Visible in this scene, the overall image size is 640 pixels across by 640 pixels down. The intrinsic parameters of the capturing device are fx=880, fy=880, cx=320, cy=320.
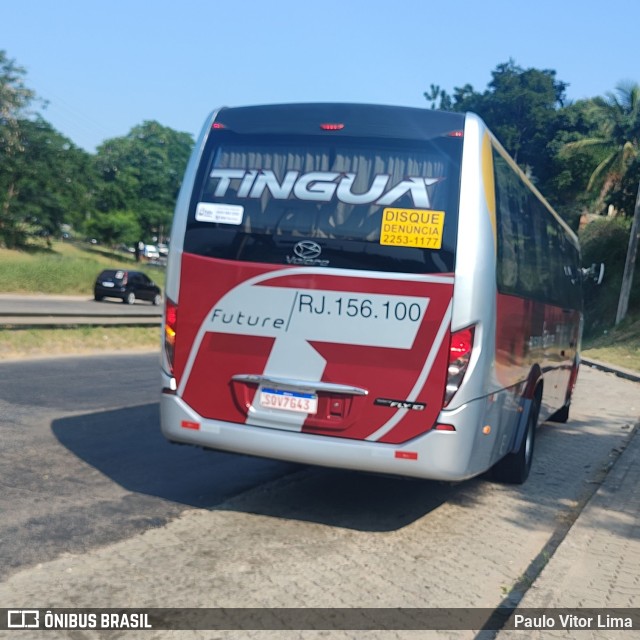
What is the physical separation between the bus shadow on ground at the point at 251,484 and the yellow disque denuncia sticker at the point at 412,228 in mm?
1688

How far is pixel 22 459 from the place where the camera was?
8.02m

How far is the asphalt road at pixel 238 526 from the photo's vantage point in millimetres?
5082

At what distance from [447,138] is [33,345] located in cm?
1282

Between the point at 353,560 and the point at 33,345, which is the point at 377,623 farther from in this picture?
the point at 33,345

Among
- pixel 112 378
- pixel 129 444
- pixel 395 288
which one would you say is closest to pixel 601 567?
pixel 395 288

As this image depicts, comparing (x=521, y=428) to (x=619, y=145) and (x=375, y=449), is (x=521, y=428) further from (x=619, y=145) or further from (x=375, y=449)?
(x=619, y=145)

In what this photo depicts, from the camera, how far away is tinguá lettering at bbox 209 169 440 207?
6.27m

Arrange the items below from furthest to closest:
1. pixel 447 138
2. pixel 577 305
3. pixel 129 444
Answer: pixel 577 305 < pixel 129 444 < pixel 447 138

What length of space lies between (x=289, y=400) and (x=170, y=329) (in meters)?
1.13

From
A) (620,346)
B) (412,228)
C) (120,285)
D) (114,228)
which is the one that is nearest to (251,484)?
(412,228)

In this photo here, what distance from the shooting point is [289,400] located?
6.32 meters

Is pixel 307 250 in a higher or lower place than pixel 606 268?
lower

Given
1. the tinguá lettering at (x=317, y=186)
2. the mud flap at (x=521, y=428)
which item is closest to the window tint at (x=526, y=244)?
the tinguá lettering at (x=317, y=186)

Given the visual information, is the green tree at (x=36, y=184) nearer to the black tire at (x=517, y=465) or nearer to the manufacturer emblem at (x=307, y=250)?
the black tire at (x=517, y=465)
